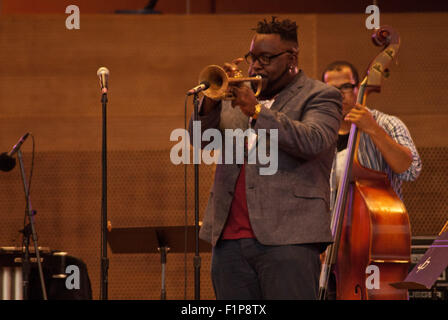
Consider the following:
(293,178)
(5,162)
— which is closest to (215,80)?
(293,178)

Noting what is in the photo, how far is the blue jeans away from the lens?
2.52 meters

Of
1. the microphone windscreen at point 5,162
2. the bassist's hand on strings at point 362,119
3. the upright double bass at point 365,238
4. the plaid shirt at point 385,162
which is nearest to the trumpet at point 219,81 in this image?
the bassist's hand on strings at point 362,119

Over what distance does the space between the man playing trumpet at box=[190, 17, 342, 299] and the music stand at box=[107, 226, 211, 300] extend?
1.49 metres

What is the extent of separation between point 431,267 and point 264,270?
1.97 feet

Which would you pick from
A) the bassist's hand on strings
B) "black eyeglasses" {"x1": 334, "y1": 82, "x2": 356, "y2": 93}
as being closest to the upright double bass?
the bassist's hand on strings

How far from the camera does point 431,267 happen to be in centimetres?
259

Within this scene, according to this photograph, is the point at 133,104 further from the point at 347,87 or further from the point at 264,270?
the point at 264,270

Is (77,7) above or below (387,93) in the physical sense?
above

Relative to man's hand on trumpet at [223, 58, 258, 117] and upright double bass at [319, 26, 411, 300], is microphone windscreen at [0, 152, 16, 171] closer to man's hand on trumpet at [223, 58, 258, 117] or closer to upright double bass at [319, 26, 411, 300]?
upright double bass at [319, 26, 411, 300]

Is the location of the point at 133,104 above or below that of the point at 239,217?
above

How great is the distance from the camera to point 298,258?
8.34ft
